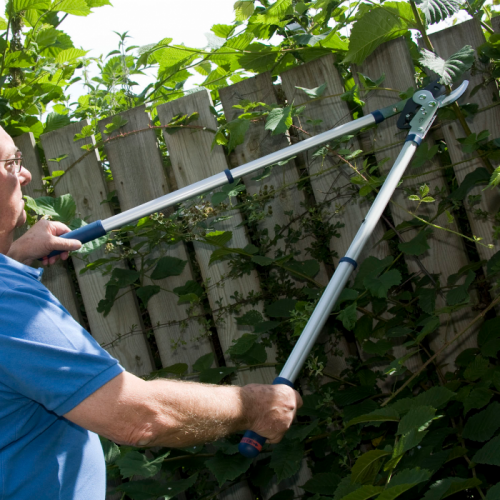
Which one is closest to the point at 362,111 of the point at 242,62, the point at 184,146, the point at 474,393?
the point at 242,62

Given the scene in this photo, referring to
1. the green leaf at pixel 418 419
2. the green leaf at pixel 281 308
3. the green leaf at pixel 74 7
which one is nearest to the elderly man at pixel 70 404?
the green leaf at pixel 418 419

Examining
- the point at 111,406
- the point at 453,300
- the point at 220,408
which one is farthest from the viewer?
the point at 453,300

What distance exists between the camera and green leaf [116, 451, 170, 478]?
1.70 meters

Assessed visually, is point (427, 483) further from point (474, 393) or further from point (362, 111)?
point (362, 111)

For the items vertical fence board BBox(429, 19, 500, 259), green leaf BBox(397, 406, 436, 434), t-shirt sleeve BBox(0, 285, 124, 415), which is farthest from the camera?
vertical fence board BBox(429, 19, 500, 259)

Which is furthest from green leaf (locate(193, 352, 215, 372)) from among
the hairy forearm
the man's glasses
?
the man's glasses

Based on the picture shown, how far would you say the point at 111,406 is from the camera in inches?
44.3

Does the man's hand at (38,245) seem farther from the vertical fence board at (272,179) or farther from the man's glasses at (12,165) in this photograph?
the vertical fence board at (272,179)

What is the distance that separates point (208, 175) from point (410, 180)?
0.84m

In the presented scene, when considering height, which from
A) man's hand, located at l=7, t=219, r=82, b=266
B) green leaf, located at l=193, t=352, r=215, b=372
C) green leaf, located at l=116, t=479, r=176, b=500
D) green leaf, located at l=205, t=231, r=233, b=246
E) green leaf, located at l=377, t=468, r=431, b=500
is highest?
man's hand, located at l=7, t=219, r=82, b=266

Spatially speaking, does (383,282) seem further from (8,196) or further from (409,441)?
(8,196)

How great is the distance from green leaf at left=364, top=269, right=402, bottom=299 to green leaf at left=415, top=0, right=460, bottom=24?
0.78m

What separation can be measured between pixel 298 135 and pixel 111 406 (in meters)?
1.45

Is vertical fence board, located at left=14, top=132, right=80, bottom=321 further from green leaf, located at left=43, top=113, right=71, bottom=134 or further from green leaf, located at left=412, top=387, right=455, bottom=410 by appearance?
green leaf, located at left=412, top=387, right=455, bottom=410
